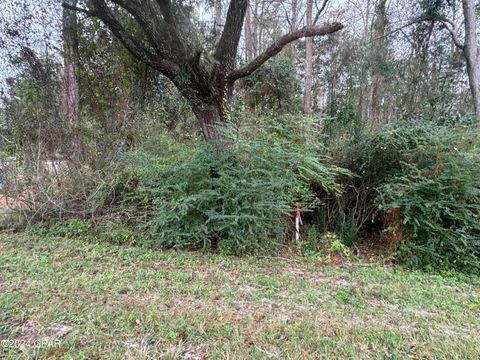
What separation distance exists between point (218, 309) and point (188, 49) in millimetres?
5380

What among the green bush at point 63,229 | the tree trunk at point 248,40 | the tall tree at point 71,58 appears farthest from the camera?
the tree trunk at point 248,40

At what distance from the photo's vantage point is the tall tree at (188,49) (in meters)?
5.93

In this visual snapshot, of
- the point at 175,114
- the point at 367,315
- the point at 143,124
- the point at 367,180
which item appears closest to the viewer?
the point at 367,315

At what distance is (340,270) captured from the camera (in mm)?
3877

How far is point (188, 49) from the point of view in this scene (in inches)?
241

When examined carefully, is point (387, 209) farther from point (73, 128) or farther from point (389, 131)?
point (73, 128)

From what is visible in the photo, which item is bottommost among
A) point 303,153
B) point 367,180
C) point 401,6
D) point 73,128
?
point 367,180

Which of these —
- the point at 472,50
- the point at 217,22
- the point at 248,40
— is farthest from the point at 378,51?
the point at 217,22

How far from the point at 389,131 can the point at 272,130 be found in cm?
208

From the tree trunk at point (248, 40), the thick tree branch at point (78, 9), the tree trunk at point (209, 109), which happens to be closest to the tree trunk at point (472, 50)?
the tree trunk at point (209, 109)

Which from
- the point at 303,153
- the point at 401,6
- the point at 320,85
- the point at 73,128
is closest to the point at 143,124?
the point at 73,128

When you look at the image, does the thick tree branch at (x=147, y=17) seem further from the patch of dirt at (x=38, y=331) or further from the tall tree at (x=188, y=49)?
the patch of dirt at (x=38, y=331)

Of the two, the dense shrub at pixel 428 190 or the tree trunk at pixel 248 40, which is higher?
the tree trunk at pixel 248 40

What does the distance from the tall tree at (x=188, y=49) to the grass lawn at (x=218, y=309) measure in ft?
10.8
